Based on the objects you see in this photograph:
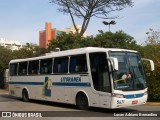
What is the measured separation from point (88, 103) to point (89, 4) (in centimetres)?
2402

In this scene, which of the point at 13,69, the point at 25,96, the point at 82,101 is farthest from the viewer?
the point at 13,69

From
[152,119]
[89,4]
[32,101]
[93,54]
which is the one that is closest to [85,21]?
[89,4]

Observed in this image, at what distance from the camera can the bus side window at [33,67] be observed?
2094 cm

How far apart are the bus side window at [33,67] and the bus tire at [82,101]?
4774 mm

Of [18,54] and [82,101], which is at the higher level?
[18,54]

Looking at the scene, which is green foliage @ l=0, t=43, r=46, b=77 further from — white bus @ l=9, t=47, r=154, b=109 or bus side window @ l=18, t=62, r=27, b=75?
white bus @ l=9, t=47, r=154, b=109

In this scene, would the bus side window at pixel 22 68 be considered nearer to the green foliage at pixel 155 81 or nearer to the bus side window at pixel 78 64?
the bus side window at pixel 78 64

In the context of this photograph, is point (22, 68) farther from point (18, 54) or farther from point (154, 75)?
point (18, 54)

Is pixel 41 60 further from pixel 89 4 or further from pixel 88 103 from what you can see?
pixel 89 4

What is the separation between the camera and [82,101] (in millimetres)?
16672

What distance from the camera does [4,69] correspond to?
43.1 meters

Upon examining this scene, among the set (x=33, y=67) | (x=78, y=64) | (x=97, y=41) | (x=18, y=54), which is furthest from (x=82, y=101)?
(x=18, y=54)

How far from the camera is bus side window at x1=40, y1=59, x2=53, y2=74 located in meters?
19.4

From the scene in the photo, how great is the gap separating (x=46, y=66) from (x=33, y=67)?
70.0 inches
